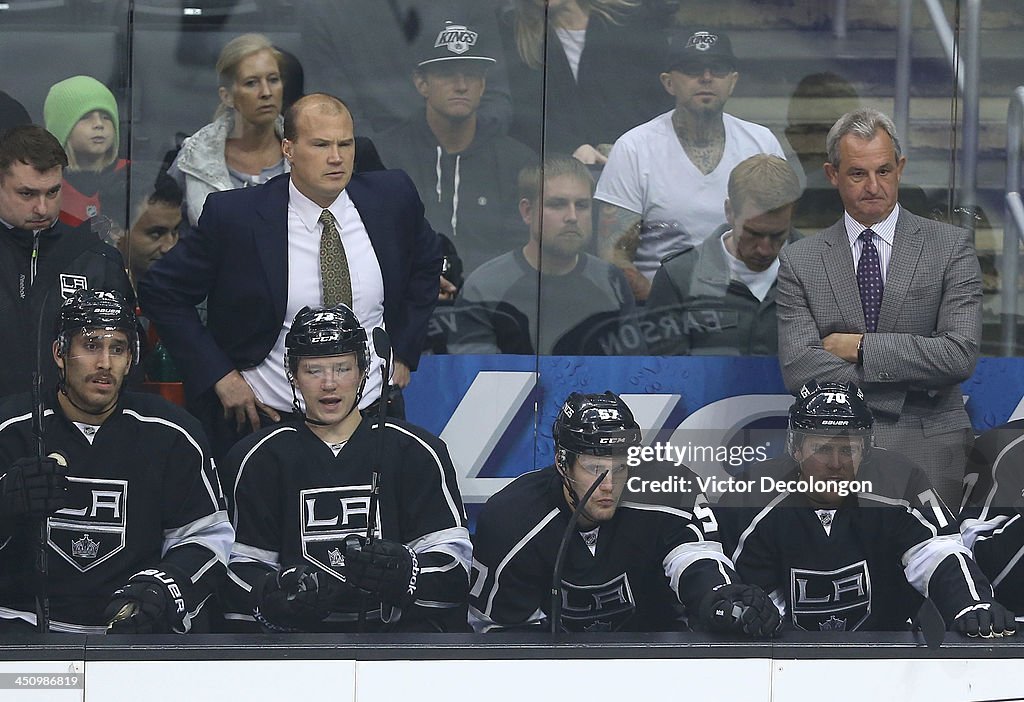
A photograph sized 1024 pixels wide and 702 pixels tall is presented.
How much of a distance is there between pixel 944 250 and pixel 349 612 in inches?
65.0

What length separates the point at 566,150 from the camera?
4.25 m

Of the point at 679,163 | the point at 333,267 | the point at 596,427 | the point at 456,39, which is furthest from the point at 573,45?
the point at 596,427

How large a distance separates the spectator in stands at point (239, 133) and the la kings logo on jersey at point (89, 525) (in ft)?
2.88

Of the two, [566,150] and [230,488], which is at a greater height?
[566,150]

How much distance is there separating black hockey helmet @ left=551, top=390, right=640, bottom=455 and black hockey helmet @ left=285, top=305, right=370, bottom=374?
48 centimetres

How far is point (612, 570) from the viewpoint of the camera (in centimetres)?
357

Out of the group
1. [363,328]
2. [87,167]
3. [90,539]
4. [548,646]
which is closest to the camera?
[548,646]

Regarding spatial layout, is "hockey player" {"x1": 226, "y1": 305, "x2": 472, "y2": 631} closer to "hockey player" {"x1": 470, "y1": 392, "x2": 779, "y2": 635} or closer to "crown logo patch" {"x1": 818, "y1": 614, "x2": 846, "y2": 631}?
"hockey player" {"x1": 470, "y1": 392, "x2": 779, "y2": 635}

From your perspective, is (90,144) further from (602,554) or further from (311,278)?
(602,554)

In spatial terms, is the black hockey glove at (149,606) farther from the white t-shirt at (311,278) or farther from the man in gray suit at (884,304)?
the man in gray suit at (884,304)

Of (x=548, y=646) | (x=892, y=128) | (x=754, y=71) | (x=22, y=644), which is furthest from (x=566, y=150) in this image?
(x=22, y=644)

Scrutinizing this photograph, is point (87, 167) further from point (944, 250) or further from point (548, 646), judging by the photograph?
point (944, 250)

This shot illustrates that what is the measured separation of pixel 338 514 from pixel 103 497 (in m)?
0.49
